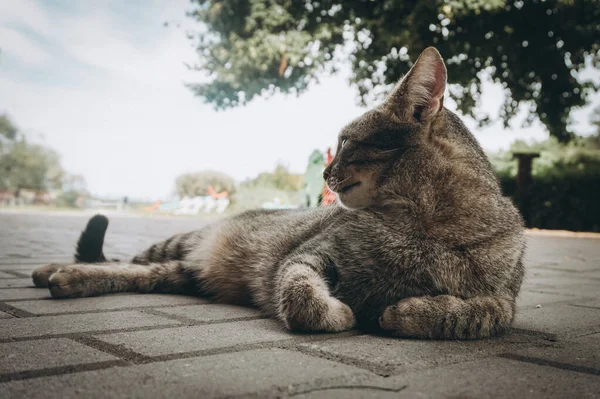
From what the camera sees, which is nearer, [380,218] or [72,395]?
[72,395]

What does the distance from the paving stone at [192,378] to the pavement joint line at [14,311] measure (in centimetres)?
103

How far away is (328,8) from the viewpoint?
1446 cm

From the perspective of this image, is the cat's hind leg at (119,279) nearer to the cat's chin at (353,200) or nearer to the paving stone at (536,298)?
the cat's chin at (353,200)

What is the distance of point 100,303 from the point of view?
2738 mm

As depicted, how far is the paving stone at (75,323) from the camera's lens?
2.02m

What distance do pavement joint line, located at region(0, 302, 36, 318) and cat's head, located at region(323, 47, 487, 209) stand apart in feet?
4.63

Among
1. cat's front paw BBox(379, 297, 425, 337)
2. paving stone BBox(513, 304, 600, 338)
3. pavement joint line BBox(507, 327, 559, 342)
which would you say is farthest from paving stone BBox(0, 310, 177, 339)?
paving stone BBox(513, 304, 600, 338)

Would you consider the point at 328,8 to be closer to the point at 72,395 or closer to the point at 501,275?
the point at 501,275

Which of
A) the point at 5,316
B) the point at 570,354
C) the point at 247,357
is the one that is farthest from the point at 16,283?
the point at 570,354

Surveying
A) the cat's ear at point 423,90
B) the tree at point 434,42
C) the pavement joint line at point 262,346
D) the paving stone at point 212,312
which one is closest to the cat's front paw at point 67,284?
the paving stone at point 212,312

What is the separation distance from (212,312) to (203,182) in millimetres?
21456

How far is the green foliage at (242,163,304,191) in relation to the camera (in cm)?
2109

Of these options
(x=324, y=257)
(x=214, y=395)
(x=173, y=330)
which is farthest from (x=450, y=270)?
(x=214, y=395)

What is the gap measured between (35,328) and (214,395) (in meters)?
1.06
